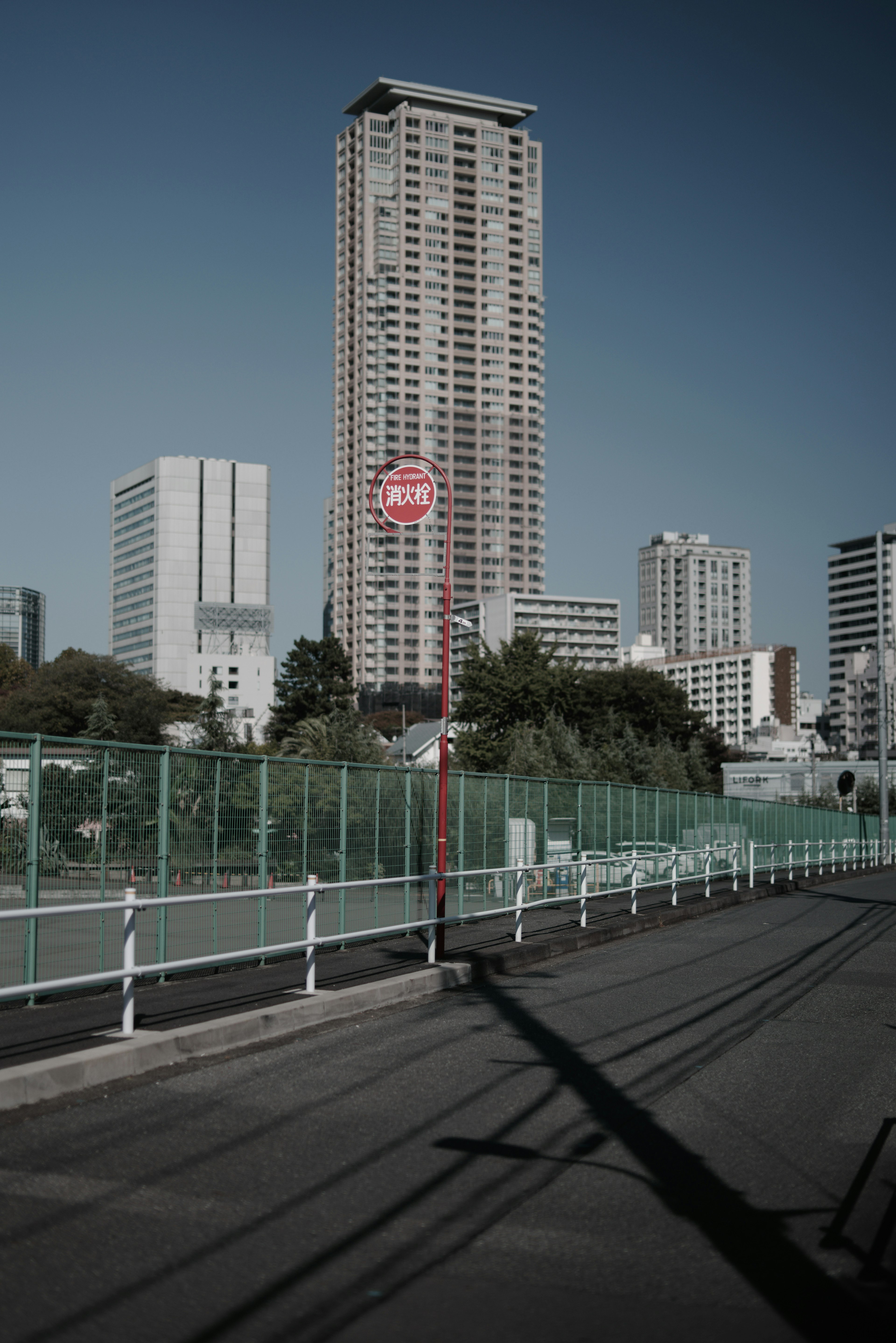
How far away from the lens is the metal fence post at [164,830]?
12.8 meters

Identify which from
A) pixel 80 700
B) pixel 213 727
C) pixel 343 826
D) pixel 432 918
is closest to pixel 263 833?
pixel 343 826

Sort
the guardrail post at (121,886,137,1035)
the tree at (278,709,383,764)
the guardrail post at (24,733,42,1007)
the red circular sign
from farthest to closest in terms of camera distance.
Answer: the tree at (278,709,383,764) → the red circular sign → the guardrail post at (24,733,42,1007) → the guardrail post at (121,886,137,1035)

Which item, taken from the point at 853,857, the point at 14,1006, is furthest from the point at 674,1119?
the point at 853,857

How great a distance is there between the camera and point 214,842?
45.0ft

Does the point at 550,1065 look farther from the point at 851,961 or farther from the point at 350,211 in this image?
the point at 350,211

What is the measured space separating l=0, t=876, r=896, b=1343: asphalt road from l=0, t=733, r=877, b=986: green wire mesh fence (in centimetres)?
281

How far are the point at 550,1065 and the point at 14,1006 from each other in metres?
4.98

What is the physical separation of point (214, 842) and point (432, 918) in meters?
2.58

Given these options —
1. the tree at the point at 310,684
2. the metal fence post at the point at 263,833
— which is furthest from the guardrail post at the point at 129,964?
the tree at the point at 310,684

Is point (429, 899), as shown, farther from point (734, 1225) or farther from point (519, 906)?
point (734, 1225)

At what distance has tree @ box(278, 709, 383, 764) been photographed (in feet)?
155

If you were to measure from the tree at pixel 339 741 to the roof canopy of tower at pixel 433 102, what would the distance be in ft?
518

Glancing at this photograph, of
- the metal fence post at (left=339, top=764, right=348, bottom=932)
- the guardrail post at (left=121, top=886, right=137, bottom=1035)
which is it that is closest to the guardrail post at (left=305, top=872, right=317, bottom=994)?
the guardrail post at (left=121, top=886, right=137, bottom=1035)

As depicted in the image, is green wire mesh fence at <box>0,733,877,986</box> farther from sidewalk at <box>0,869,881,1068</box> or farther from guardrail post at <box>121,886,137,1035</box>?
guardrail post at <box>121,886,137,1035</box>
